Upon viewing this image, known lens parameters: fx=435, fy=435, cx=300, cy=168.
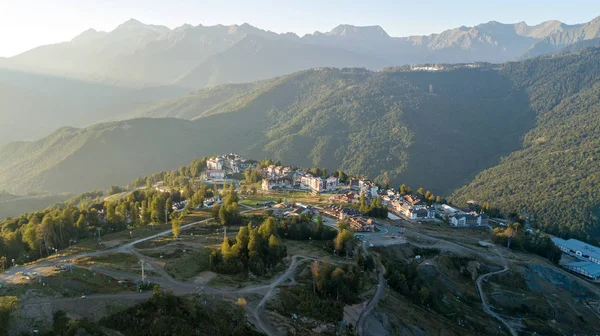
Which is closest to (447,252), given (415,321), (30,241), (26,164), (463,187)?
(415,321)

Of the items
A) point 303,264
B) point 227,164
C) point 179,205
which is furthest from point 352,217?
point 227,164

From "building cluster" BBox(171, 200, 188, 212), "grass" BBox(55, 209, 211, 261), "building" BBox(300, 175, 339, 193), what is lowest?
"building" BBox(300, 175, 339, 193)

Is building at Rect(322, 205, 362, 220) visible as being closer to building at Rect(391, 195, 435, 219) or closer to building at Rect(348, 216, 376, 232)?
building at Rect(348, 216, 376, 232)

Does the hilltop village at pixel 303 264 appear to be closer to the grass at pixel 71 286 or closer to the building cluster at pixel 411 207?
the grass at pixel 71 286

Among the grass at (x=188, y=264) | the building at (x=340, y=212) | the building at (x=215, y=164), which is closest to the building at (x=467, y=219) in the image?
the building at (x=340, y=212)

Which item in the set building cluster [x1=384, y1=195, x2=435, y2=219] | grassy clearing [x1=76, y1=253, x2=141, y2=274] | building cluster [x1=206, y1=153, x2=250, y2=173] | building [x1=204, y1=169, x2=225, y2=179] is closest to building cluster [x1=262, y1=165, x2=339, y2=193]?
building cluster [x1=206, y1=153, x2=250, y2=173]

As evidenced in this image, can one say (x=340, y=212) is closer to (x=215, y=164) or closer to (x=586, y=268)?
(x=586, y=268)

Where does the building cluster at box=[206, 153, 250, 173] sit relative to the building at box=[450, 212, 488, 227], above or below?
above
